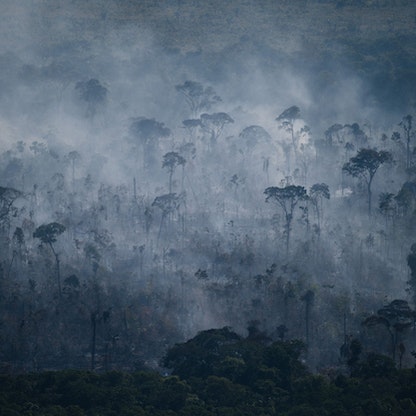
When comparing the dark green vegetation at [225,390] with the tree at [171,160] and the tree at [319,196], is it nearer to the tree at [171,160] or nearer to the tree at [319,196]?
the tree at [319,196]

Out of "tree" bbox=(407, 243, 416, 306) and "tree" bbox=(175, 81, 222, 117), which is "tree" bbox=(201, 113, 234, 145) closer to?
"tree" bbox=(175, 81, 222, 117)

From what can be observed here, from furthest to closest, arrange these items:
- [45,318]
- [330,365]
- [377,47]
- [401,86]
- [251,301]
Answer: [377,47] → [401,86] → [251,301] → [45,318] → [330,365]

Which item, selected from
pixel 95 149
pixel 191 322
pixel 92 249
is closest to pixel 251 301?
pixel 191 322

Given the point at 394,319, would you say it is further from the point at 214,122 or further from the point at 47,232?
the point at 214,122

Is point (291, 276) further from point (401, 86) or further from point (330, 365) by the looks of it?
point (401, 86)

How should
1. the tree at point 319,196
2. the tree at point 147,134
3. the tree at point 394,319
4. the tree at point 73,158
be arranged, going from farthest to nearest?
the tree at point 147,134, the tree at point 73,158, the tree at point 319,196, the tree at point 394,319

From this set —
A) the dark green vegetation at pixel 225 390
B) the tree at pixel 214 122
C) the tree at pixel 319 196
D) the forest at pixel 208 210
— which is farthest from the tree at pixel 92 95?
the dark green vegetation at pixel 225 390
